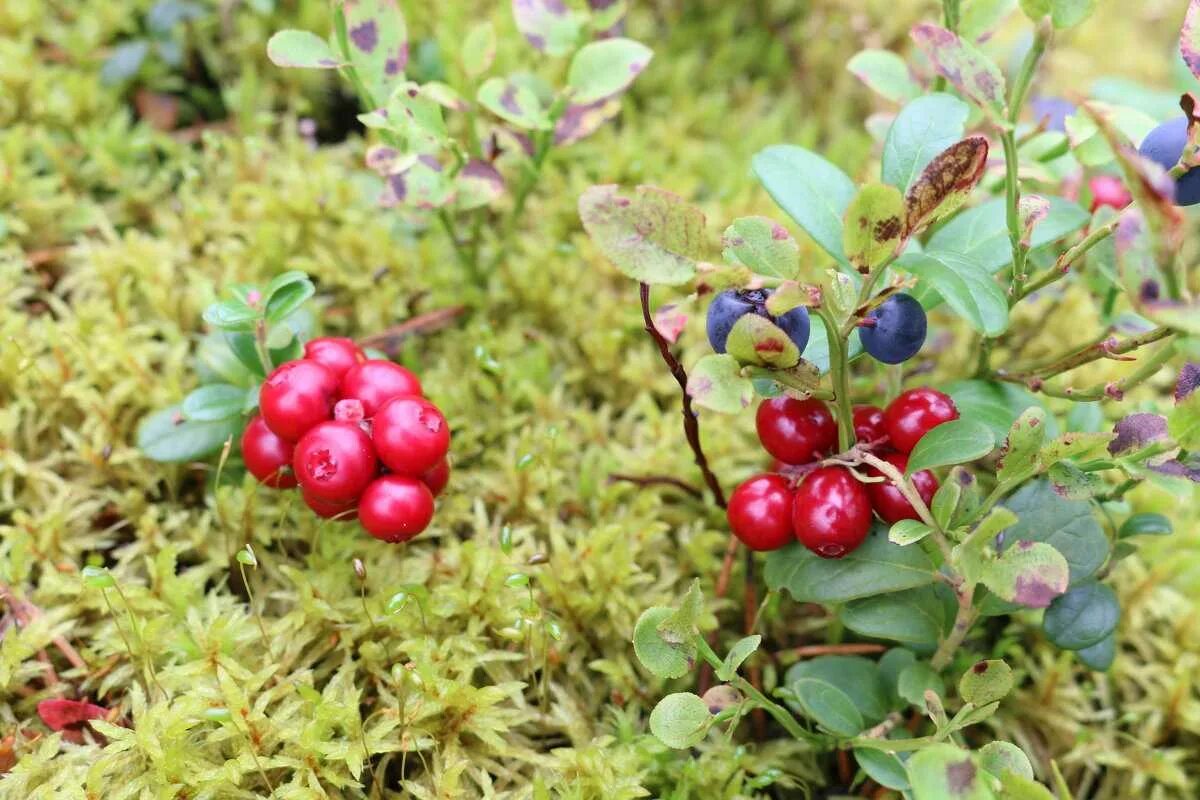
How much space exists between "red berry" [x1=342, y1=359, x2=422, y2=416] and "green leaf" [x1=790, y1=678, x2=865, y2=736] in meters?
0.94

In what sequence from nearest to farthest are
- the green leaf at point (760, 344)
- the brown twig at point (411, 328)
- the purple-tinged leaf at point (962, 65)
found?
1. the green leaf at point (760, 344)
2. the purple-tinged leaf at point (962, 65)
3. the brown twig at point (411, 328)

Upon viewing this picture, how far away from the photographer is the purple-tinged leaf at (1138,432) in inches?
61.9

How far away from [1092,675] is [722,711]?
1.04 meters

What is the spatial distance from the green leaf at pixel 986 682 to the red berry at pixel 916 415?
1.25 ft

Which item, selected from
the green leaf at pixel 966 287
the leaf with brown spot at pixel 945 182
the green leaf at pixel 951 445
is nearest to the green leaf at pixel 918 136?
the green leaf at pixel 966 287

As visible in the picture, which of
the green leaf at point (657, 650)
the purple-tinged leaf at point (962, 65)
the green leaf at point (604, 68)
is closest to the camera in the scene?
the purple-tinged leaf at point (962, 65)

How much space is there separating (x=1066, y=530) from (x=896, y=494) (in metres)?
0.32

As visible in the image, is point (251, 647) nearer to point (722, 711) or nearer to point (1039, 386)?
point (722, 711)

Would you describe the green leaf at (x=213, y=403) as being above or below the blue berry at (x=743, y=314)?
below

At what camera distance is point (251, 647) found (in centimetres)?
197

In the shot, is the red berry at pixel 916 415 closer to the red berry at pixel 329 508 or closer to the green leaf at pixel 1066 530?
the green leaf at pixel 1066 530

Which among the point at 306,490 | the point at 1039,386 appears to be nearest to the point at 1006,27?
the point at 1039,386

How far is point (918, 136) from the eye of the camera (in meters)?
1.78

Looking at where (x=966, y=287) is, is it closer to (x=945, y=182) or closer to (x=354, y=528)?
(x=945, y=182)
